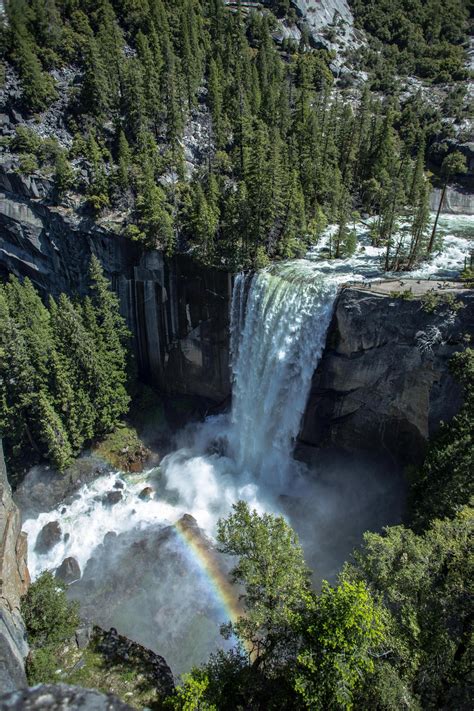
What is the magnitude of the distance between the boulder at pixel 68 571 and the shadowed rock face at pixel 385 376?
20.1 meters

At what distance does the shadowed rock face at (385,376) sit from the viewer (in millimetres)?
27062

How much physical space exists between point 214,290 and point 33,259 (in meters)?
23.0

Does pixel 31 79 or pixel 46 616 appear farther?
pixel 31 79

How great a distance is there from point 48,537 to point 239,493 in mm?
15317

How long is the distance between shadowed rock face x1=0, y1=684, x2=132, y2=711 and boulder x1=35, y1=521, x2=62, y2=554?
27338mm

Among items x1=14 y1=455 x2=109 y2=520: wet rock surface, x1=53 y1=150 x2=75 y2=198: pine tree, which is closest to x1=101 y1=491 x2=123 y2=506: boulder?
x1=14 y1=455 x2=109 y2=520: wet rock surface

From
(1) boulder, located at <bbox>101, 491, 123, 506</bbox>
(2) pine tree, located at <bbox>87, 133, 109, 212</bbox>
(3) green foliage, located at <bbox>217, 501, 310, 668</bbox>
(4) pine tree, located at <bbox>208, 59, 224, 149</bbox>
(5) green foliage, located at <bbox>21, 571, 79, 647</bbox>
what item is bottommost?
(1) boulder, located at <bbox>101, 491, 123, 506</bbox>

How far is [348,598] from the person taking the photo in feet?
44.6

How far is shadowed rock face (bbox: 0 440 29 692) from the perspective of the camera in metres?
18.8

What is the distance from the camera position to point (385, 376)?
99.1 feet

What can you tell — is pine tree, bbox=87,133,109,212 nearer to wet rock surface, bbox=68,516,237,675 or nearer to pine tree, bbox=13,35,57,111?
pine tree, bbox=13,35,57,111

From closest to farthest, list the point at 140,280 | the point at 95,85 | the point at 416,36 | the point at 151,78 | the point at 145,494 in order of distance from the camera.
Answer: the point at 145,494, the point at 140,280, the point at 95,85, the point at 151,78, the point at 416,36

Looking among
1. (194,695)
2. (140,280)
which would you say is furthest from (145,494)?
(140,280)

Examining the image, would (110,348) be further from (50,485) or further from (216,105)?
(216,105)
